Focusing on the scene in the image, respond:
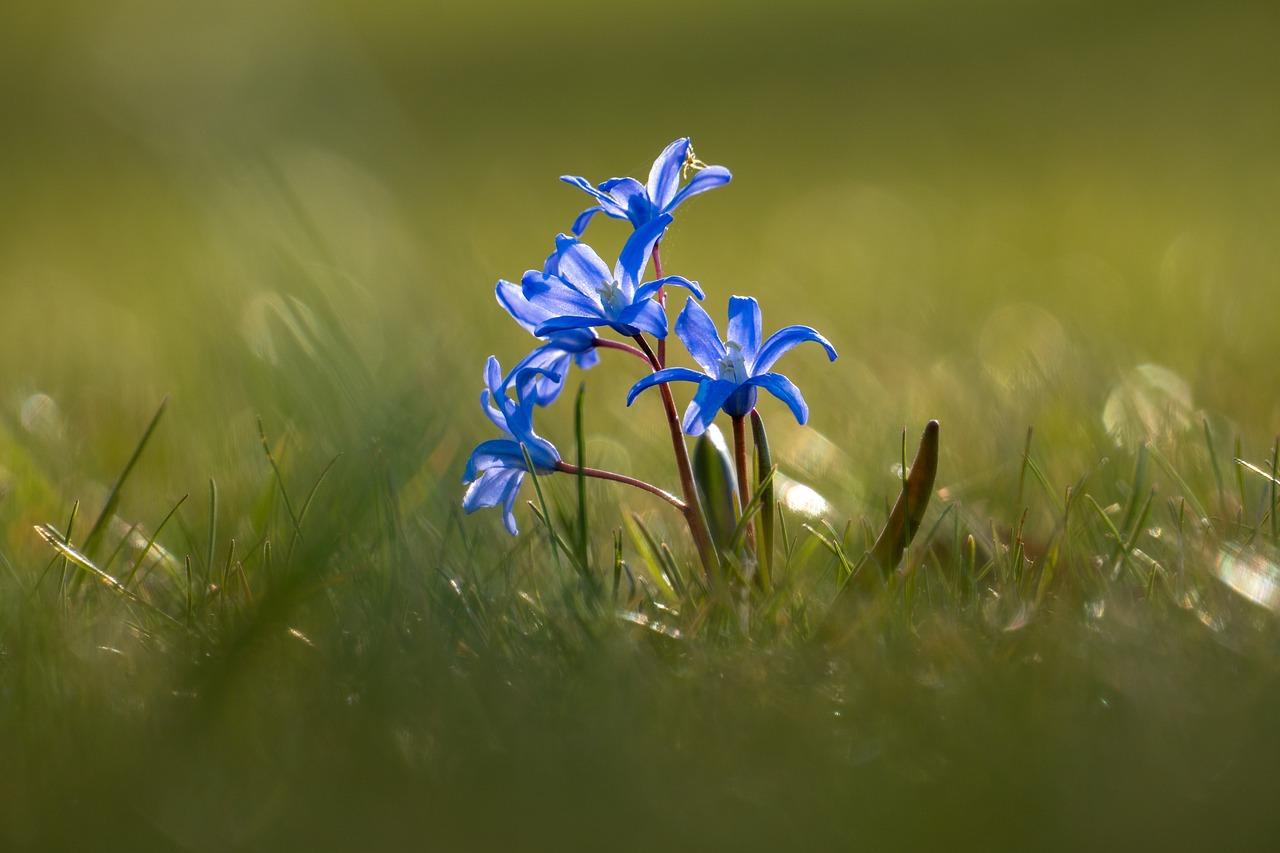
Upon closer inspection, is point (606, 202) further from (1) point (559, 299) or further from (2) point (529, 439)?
(2) point (529, 439)

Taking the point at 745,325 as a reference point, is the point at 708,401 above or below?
below

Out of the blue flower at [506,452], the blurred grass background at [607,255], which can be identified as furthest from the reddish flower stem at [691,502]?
the blurred grass background at [607,255]

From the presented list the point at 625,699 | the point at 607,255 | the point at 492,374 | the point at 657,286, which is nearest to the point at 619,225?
the point at 607,255

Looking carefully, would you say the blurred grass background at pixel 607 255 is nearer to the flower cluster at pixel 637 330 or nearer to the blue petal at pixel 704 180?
the flower cluster at pixel 637 330

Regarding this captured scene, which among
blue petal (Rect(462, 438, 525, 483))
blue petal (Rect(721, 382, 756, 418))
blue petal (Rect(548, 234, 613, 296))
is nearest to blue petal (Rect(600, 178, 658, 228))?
blue petal (Rect(548, 234, 613, 296))

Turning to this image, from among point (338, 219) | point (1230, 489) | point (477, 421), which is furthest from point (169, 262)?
point (1230, 489)

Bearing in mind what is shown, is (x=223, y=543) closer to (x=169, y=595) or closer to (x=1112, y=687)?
(x=169, y=595)
